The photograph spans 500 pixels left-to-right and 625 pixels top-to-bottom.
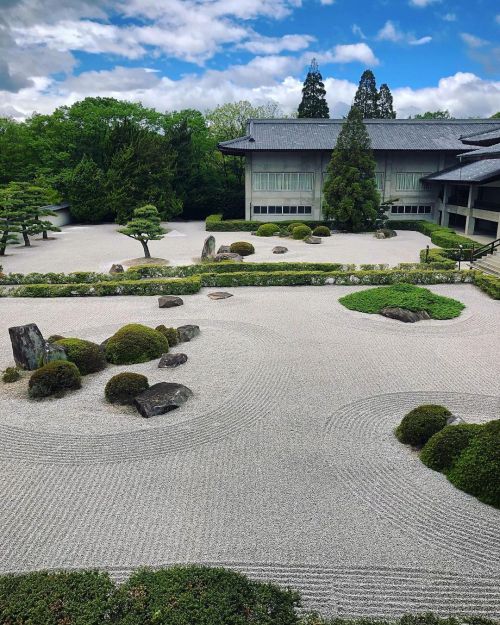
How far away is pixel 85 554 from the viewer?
297 inches

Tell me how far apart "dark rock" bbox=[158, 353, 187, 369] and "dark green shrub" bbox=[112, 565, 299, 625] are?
864 cm

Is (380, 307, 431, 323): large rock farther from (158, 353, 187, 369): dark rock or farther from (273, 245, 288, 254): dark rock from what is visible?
(273, 245, 288, 254): dark rock

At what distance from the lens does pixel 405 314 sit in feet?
63.2

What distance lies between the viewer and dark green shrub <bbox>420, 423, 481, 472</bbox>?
944 centimetres

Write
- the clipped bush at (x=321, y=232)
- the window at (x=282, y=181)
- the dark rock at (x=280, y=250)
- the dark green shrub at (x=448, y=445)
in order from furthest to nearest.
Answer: the window at (x=282, y=181)
the clipped bush at (x=321, y=232)
the dark rock at (x=280, y=250)
the dark green shrub at (x=448, y=445)

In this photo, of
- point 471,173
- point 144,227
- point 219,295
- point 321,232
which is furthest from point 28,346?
point 471,173

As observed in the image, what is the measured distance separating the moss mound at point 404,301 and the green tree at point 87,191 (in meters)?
34.2

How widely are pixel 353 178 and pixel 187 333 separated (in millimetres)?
28376

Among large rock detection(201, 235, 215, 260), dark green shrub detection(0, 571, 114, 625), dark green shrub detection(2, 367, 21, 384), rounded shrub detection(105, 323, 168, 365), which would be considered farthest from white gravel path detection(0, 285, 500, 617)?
large rock detection(201, 235, 215, 260)

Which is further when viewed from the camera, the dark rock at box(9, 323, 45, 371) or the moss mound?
the moss mound

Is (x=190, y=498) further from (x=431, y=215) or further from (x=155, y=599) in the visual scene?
(x=431, y=215)

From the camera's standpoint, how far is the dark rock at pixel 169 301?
2162 cm

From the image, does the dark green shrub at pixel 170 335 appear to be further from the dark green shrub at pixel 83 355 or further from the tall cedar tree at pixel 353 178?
the tall cedar tree at pixel 353 178

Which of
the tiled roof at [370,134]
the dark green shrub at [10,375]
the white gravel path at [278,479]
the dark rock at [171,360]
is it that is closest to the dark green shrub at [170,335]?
the white gravel path at [278,479]
